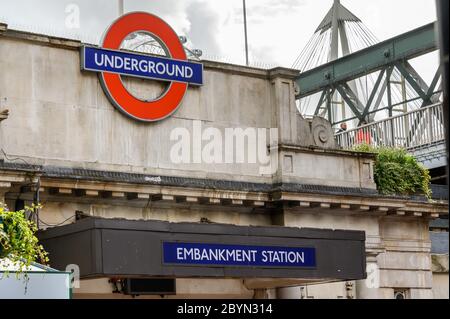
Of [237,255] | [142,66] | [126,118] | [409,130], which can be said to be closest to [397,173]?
[237,255]

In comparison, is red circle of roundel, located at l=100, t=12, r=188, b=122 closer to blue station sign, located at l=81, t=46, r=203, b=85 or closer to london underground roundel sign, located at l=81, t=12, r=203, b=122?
london underground roundel sign, located at l=81, t=12, r=203, b=122

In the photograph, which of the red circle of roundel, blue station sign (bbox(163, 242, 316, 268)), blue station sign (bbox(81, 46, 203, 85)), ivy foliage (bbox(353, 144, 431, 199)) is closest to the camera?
blue station sign (bbox(163, 242, 316, 268))

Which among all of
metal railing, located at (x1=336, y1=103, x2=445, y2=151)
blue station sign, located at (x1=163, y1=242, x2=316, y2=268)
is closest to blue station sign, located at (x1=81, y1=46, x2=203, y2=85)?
blue station sign, located at (x1=163, y1=242, x2=316, y2=268)

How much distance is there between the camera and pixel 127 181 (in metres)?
27.9

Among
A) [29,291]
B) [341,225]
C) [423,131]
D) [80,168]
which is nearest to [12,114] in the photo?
[80,168]

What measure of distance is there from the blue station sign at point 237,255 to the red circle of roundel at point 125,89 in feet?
14.0

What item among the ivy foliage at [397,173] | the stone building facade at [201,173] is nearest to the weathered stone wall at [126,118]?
the stone building facade at [201,173]

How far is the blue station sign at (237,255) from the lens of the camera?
2659 centimetres

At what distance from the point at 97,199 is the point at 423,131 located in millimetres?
25070

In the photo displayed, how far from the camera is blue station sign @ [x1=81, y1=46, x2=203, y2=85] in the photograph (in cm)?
2855

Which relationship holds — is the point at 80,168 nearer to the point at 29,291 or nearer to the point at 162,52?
the point at 162,52

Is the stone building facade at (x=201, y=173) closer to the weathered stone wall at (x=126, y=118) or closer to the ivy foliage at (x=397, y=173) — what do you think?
the weathered stone wall at (x=126, y=118)

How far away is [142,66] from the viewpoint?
29312 millimetres

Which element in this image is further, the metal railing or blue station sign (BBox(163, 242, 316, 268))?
the metal railing
